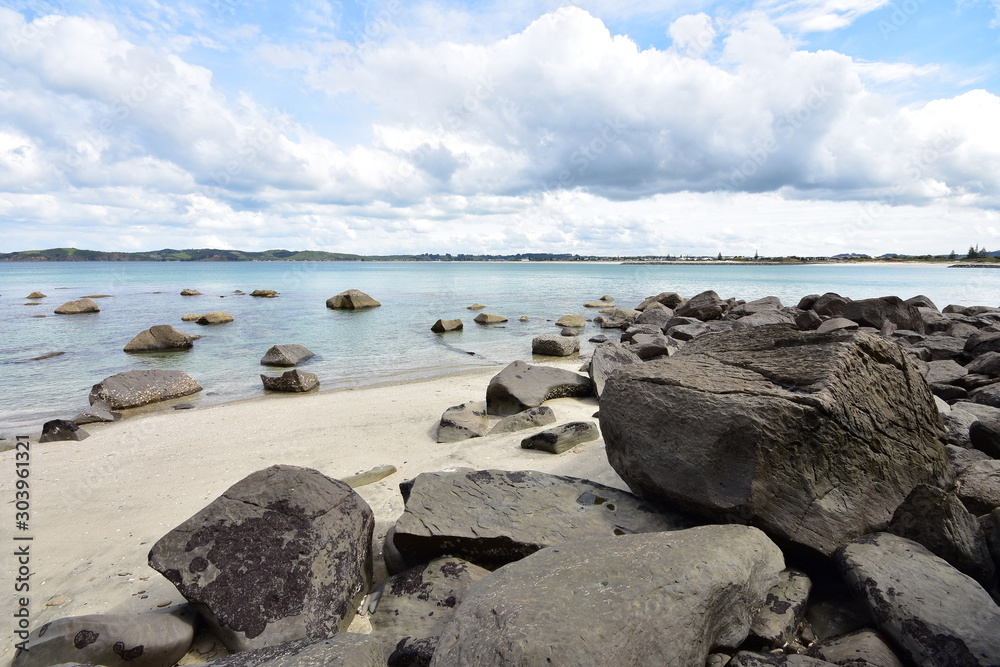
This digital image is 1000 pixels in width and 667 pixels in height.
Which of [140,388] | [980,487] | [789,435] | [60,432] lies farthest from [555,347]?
[789,435]

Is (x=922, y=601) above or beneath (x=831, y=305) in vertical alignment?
beneath

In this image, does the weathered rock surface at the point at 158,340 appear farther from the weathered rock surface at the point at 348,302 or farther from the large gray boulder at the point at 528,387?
the large gray boulder at the point at 528,387

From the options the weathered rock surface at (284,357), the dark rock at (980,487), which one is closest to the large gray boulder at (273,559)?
the dark rock at (980,487)

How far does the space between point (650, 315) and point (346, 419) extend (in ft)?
60.6

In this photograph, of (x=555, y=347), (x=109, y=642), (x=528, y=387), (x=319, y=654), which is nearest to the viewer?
(x=319, y=654)

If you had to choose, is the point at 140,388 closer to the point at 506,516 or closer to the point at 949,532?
the point at 506,516

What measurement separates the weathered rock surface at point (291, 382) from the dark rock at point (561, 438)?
7563mm

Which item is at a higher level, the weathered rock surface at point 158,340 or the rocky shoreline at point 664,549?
the rocky shoreline at point 664,549

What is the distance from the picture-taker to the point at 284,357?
15.3 meters

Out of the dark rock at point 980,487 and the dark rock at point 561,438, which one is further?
the dark rock at point 561,438

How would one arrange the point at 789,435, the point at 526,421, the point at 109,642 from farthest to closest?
the point at 526,421 → the point at 789,435 → the point at 109,642

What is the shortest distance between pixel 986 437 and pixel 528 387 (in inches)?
227

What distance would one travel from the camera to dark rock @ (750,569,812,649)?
2.87 metres

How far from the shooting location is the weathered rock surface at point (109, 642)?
3.03 metres
